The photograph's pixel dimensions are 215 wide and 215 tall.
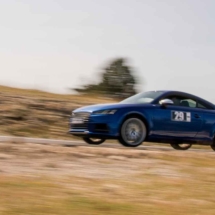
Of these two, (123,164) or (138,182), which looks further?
(123,164)

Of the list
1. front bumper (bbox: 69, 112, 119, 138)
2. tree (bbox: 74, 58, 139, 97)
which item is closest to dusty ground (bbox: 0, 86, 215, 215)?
front bumper (bbox: 69, 112, 119, 138)

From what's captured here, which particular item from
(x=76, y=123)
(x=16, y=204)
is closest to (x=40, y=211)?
(x=16, y=204)

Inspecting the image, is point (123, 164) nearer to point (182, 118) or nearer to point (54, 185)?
point (54, 185)

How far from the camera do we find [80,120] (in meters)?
12.3

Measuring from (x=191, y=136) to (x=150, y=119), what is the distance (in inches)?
48.0

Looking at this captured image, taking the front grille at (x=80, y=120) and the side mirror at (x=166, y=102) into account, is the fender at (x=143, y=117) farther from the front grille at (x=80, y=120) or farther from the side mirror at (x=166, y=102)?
the front grille at (x=80, y=120)

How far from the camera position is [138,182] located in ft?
23.6

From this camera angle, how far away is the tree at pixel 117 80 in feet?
132

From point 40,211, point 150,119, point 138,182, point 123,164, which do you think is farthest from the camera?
point 150,119

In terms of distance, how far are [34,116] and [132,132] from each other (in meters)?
7.66

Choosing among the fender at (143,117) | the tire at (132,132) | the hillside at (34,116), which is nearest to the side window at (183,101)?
the fender at (143,117)

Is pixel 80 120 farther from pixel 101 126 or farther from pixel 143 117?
pixel 143 117

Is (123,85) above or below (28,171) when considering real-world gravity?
above

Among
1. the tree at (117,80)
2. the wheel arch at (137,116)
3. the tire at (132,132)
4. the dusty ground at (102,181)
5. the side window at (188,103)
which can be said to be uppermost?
the tree at (117,80)
